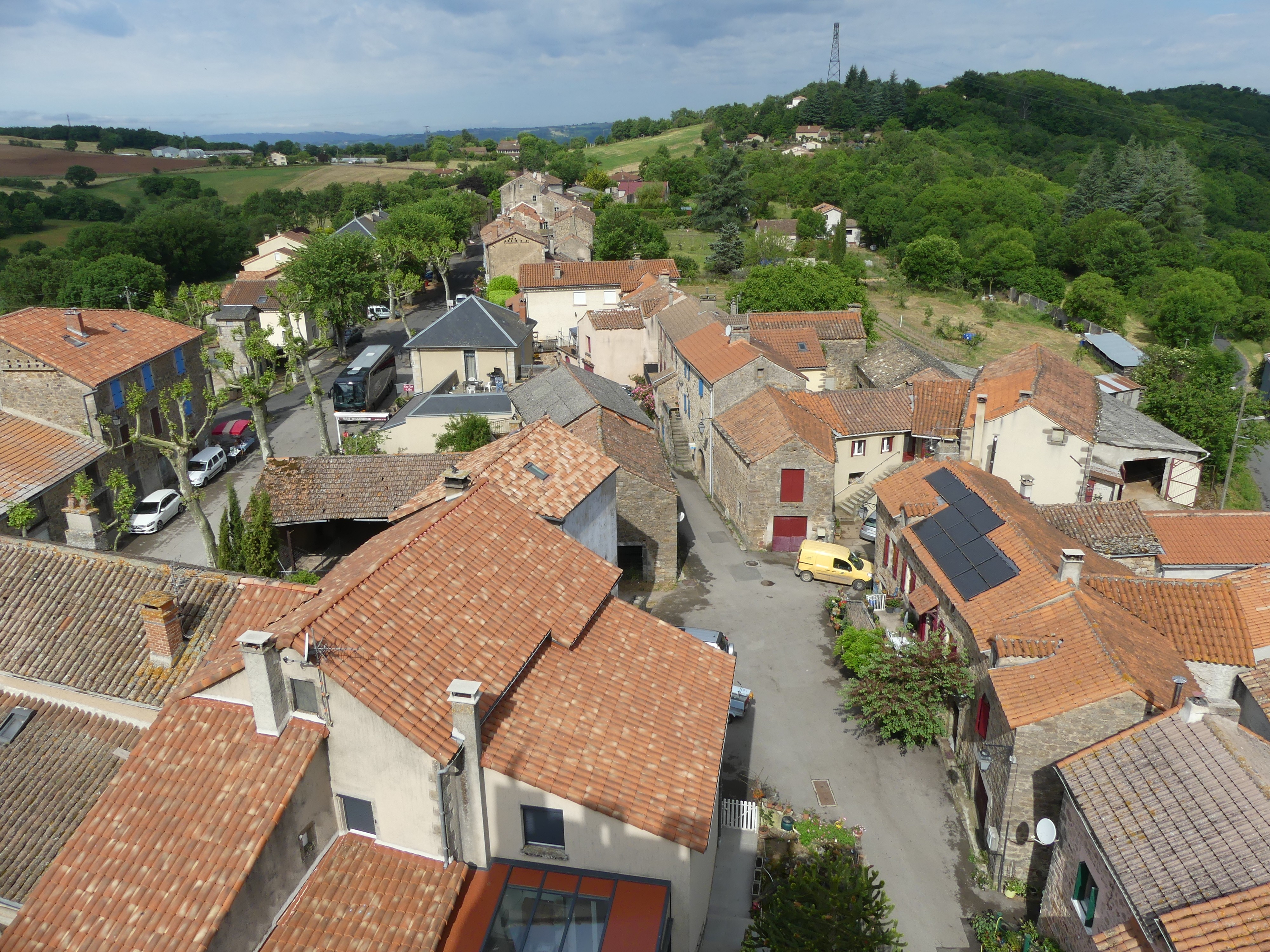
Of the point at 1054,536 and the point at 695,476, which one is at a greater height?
the point at 1054,536

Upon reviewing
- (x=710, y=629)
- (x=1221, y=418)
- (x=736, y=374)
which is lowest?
(x=710, y=629)

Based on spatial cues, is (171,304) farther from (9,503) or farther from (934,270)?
(934,270)

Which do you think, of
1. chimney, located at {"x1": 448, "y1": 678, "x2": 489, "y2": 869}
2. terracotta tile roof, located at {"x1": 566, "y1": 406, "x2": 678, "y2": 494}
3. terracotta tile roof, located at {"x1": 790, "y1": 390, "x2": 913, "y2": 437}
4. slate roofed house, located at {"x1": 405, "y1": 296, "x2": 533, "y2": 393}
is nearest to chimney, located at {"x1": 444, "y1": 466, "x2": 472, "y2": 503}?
chimney, located at {"x1": 448, "y1": 678, "x2": 489, "y2": 869}

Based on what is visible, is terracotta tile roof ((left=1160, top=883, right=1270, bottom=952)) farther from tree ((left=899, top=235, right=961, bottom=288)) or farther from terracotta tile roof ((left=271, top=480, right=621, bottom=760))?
tree ((left=899, top=235, right=961, bottom=288))

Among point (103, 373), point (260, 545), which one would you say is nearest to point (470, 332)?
point (103, 373)

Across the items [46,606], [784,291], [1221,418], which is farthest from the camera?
[784,291]

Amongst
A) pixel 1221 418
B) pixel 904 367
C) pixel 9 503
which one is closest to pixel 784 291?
pixel 904 367

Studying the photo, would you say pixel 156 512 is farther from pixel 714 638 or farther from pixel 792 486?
pixel 792 486
